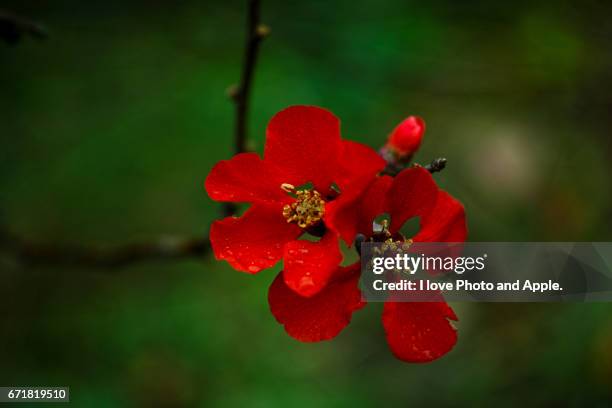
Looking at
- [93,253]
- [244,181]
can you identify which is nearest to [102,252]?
[93,253]

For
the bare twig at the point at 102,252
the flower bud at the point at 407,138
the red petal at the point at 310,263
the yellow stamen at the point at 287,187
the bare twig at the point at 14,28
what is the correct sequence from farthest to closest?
the bare twig at the point at 102,252 < the bare twig at the point at 14,28 < the flower bud at the point at 407,138 < the yellow stamen at the point at 287,187 < the red petal at the point at 310,263

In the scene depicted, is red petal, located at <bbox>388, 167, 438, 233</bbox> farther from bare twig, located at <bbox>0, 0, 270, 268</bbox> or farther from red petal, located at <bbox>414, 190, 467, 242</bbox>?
bare twig, located at <bbox>0, 0, 270, 268</bbox>

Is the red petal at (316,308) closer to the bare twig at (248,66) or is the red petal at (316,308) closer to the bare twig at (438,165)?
the bare twig at (438,165)

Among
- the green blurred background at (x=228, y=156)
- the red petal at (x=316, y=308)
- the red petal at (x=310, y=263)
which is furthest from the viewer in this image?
the green blurred background at (x=228, y=156)

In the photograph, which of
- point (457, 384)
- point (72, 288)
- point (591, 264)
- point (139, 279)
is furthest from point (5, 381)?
point (591, 264)

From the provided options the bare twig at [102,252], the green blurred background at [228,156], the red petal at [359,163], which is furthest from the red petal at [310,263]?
the green blurred background at [228,156]

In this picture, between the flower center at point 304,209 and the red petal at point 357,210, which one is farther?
the flower center at point 304,209

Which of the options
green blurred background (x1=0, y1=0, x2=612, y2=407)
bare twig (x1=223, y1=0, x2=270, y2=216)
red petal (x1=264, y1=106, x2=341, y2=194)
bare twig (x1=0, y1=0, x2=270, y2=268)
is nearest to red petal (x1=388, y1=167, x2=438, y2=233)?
red petal (x1=264, y1=106, x2=341, y2=194)

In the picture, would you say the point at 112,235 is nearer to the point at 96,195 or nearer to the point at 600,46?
the point at 96,195
